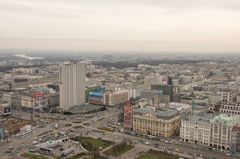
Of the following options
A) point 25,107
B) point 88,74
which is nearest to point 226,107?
point 25,107

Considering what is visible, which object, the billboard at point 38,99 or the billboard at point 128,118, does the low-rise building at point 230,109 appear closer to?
the billboard at point 128,118

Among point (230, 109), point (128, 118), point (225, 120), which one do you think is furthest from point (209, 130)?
point (230, 109)

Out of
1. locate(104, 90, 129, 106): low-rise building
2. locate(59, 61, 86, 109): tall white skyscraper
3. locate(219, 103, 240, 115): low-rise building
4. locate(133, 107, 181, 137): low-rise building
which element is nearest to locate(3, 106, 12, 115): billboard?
locate(59, 61, 86, 109): tall white skyscraper

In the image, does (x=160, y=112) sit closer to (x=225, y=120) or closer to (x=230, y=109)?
(x=225, y=120)

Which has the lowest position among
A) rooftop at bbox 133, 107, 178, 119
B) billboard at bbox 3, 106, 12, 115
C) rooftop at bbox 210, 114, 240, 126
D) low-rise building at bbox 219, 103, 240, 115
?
billboard at bbox 3, 106, 12, 115

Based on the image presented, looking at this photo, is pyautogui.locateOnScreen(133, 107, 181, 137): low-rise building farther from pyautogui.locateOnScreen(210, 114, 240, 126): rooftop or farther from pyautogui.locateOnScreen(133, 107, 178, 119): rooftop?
pyautogui.locateOnScreen(210, 114, 240, 126): rooftop

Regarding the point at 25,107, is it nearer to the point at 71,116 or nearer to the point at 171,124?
the point at 71,116

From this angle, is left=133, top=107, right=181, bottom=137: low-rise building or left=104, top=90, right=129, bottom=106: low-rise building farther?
left=104, top=90, right=129, bottom=106: low-rise building
